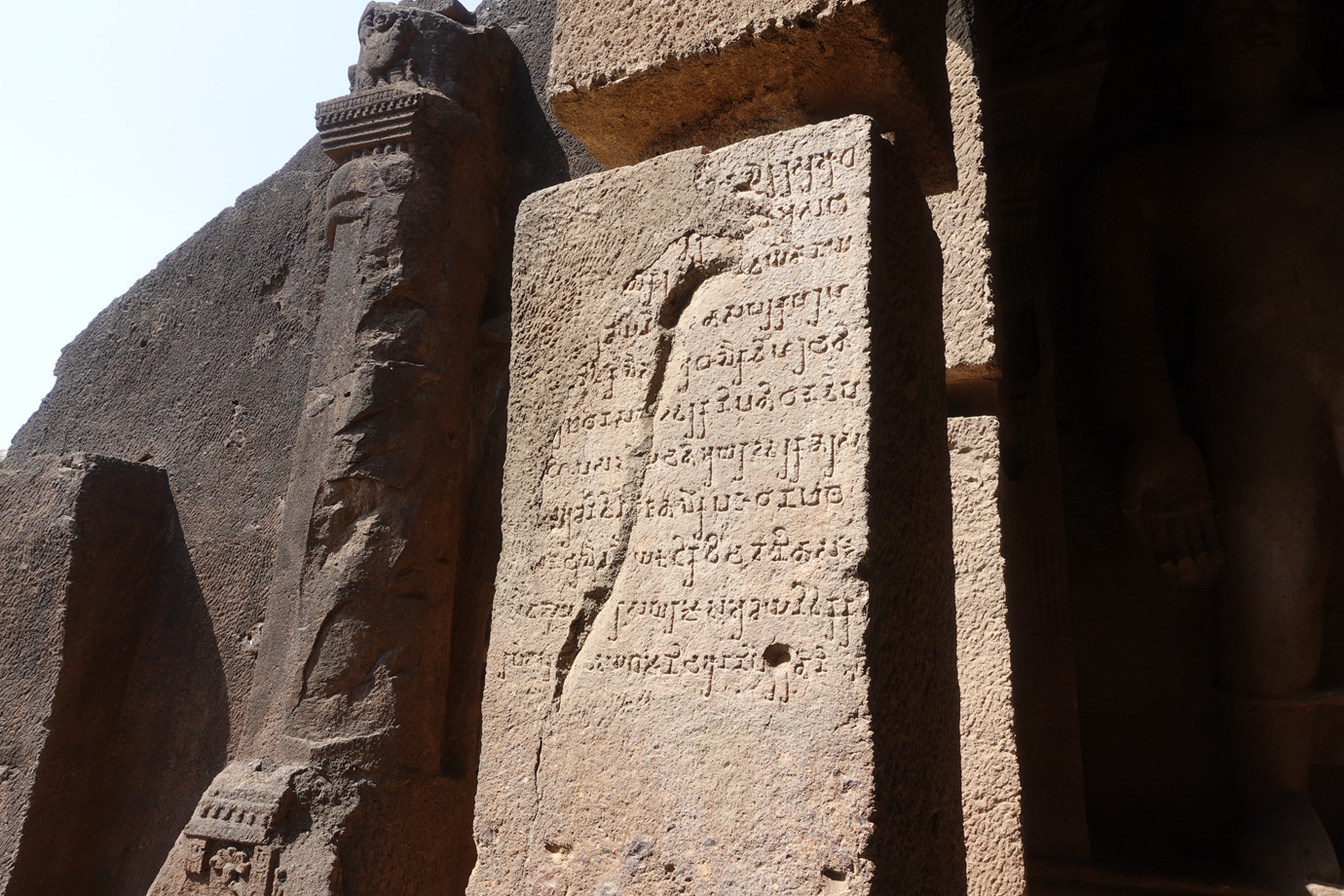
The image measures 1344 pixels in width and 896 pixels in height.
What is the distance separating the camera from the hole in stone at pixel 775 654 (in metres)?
1.11

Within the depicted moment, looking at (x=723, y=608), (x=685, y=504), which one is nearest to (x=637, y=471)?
(x=685, y=504)

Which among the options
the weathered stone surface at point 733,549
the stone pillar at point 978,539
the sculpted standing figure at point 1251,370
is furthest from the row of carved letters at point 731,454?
the sculpted standing figure at point 1251,370

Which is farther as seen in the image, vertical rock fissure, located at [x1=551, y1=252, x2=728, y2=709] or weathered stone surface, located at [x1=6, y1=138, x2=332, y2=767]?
weathered stone surface, located at [x1=6, y1=138, x2=332, y2=767]

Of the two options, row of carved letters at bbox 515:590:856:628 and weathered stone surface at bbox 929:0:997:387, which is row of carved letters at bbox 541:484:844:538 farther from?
weathered stone surface at bbox 929:0:997:387

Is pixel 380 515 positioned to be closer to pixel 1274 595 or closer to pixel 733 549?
pixel 733 549

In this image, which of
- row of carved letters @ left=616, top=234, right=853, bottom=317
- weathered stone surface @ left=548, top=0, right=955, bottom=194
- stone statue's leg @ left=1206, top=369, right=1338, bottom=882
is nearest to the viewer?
row of carved letters @ left=616, top=234, right=853, bottom=317

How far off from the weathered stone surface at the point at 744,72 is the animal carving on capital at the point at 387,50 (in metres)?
1.30

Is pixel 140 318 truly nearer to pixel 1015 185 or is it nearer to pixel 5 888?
pixel 5 888

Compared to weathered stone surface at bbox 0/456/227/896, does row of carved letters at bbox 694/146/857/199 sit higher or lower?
higher

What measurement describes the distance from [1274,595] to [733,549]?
157cm

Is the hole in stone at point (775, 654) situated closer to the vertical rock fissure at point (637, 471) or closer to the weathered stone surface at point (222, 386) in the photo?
the vertical rock fissure at point (637, 471)

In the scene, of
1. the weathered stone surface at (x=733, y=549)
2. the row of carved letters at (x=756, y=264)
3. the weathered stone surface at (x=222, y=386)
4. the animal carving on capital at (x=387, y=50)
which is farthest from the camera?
the weathered stone surface at (x=222, y=386)

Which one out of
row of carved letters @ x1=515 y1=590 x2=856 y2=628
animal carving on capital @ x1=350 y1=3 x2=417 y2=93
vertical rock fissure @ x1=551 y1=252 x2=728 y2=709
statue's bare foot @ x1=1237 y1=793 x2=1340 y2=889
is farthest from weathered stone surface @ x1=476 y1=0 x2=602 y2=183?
statue's bare foot @ x1=1237 y1=793 x2=1340 y2=889

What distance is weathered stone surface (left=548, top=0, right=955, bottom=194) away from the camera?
135 centimetres
